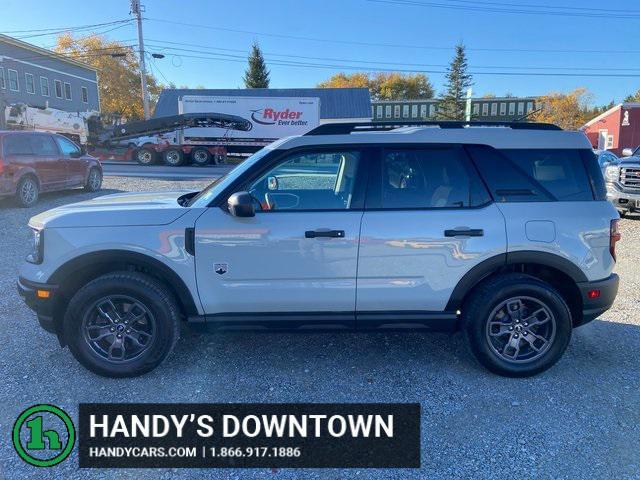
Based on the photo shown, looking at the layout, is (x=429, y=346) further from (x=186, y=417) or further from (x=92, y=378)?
(x=92, y=378)

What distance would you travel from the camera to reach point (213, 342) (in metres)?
3.96

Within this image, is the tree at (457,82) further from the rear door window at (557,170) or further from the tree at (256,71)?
the rear door window at (557,170)

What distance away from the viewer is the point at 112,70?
55188mm

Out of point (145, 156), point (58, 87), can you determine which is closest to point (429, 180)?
point (145, 156)

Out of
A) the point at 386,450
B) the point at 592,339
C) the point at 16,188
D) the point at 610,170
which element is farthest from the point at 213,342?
the point at 610,170

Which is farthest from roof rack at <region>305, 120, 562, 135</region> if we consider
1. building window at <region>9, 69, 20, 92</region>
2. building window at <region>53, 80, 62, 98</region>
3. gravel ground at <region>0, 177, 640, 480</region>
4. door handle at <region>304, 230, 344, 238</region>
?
building window at <region>53, 80, 62, 98</region>

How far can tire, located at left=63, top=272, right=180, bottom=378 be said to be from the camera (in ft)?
10.5

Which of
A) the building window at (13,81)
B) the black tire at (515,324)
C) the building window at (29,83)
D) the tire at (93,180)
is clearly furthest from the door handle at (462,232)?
the building window at (29,83)

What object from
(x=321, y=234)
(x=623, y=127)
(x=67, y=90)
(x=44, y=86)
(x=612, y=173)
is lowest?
(x=321, y=234)

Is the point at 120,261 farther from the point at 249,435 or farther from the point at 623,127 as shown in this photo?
the point at 623,127

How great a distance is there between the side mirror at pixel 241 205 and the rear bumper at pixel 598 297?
2.53m

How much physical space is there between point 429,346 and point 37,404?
3.06 meters

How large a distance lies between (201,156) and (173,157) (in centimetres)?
161

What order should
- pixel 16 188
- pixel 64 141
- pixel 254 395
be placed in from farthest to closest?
pixel 64 141 → pixel 16 188 → pixel 254 395
